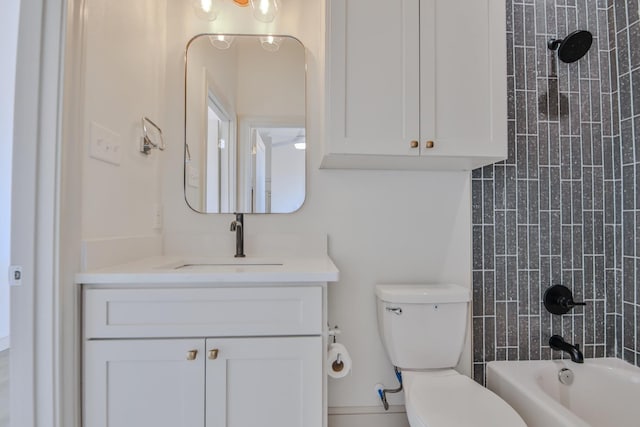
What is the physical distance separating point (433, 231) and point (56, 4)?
1.66m

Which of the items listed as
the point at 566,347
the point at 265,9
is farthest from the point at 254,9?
the point at 566,347

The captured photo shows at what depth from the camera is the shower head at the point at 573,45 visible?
4.83ft

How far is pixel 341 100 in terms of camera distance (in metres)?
1.19

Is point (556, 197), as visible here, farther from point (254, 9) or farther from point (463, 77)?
point (254, 9)

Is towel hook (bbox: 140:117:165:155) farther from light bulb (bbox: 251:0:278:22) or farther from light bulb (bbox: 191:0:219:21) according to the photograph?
light bulb (bbox: 251:0:278:22)

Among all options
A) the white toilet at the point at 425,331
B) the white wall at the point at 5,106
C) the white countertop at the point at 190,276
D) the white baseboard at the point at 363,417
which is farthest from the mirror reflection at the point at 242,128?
the white wall at the point at 5,106

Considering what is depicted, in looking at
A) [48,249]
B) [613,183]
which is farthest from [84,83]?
[613,183]

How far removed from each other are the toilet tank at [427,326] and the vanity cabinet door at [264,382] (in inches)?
18.3

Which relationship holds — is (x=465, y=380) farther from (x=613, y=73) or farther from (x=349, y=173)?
(x=613, y=73)

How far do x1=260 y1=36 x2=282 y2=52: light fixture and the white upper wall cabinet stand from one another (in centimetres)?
42

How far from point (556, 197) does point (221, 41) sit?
73.6 inches

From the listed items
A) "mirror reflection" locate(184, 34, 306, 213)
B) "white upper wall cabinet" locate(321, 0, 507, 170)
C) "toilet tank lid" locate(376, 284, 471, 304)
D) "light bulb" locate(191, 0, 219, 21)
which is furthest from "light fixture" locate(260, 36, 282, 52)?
"toilet tank lid" locate(376, 284, 471, 304)

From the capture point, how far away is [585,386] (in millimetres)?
1430

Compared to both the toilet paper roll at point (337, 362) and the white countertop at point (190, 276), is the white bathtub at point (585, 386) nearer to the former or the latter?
the toilet paper roll at point (337, 362)
